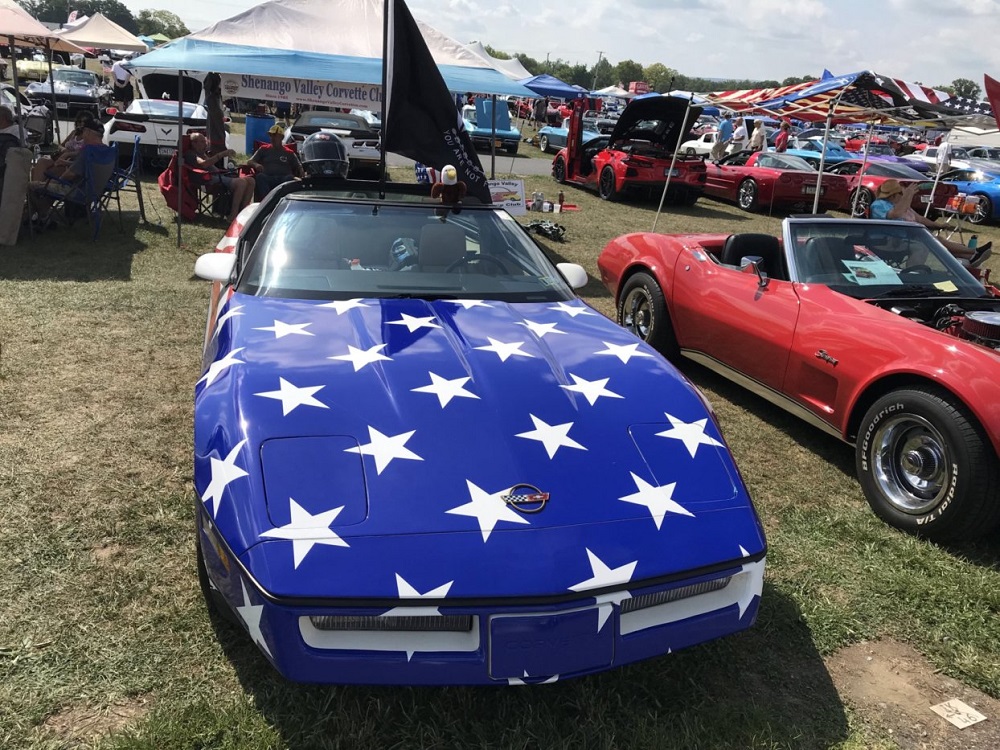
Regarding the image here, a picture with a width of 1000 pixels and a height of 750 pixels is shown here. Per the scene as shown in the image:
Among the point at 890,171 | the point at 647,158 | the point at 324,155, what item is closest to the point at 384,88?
the point at 324,155

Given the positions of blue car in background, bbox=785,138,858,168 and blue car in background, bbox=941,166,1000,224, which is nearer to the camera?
blue car in background, bbox=941,166,1000,224

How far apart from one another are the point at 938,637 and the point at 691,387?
1306 mm

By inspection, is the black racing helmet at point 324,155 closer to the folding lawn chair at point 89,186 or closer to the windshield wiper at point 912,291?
the folding lawn chair at point 89,186

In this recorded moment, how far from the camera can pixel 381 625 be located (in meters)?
1.91

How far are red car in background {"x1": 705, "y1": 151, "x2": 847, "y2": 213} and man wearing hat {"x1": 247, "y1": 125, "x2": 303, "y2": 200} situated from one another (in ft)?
32.1

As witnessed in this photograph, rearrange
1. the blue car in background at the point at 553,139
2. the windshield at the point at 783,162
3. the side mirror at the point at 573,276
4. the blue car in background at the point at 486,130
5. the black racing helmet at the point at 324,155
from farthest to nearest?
1. the blue car in background at the point at 553,139
2. the blue car in background at the point at 486,130
3. the windshield at the point at 783,162
4. the black racing helmet at the point at 324,155
5. the side mirror at the point at 573,276

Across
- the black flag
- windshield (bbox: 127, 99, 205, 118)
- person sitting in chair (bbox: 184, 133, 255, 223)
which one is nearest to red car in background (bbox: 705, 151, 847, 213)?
person sitting in chair (bbox: 184, 133, 255, 223)

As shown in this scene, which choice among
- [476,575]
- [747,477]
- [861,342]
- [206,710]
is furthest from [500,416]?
[861,342]

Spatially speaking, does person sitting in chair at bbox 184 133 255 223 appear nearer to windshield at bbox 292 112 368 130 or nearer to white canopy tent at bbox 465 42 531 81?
white canopy tent at bbox 465 42 531 81

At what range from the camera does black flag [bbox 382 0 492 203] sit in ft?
15.3

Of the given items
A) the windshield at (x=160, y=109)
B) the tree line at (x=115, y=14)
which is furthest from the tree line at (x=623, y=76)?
the windshield at (x=160, y=109)

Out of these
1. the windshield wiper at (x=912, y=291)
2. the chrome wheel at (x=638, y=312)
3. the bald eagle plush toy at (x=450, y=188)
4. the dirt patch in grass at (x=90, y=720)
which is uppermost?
the bald eagle plush toy at (x=450, y=188)

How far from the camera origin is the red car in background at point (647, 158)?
14156mm

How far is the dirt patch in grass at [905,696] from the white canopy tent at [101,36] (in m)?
14.3
